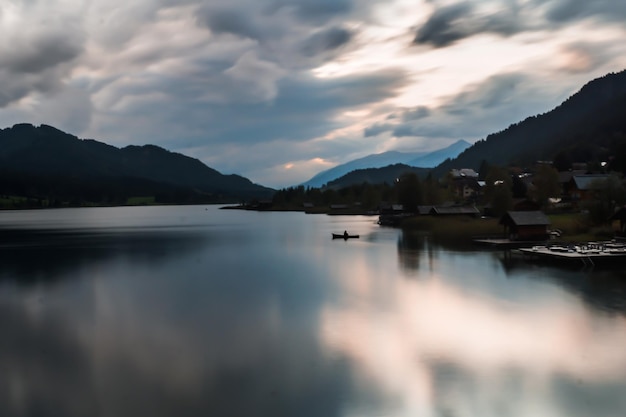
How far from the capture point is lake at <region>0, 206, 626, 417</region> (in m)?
15.4

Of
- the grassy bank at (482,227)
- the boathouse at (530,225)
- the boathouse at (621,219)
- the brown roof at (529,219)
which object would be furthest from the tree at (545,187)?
the boathouse at (621,219)

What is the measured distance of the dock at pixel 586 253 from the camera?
40.3 m

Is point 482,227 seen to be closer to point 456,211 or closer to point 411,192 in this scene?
point 456,211

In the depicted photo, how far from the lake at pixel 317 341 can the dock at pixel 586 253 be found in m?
2.66

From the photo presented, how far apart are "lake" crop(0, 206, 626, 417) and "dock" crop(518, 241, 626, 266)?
2.66 meters

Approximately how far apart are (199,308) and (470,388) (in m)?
17.1

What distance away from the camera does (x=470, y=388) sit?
52.6ft

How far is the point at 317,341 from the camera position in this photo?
21.7 metres

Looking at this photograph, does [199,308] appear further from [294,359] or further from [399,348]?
[399,348]

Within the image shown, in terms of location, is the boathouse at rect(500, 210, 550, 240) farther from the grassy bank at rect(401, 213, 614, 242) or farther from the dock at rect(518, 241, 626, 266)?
the dock at rect(518, 241, 626, 266)

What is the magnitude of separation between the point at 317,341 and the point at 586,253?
2934 cm

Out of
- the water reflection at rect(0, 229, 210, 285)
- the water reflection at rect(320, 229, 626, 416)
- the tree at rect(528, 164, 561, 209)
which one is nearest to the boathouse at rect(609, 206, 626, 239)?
the water reflection at rect(320, 229, 626, 416)

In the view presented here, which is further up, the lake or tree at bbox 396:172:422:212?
tree at bbox 396:172:422:212

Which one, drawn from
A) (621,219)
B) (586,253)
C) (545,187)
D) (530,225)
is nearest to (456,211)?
(545,187)
